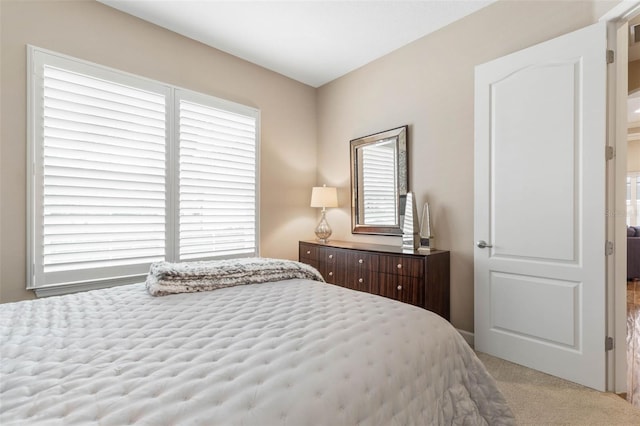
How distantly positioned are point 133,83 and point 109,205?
107 centimetres

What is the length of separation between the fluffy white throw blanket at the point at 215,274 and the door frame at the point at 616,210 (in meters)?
1.87

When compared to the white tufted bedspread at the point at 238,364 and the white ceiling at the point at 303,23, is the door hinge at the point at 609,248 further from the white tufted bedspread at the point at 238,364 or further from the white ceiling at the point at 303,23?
the white ceiling at the point at 303,23

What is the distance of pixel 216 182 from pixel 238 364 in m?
2.61

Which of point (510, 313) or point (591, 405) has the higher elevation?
point (510, 313)

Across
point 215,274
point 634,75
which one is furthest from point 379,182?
point 634,75

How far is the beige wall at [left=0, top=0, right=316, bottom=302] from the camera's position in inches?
84.7

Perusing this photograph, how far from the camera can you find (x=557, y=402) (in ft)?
6.13

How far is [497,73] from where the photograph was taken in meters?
2.43

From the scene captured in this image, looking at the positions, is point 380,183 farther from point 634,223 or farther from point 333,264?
point 634,223

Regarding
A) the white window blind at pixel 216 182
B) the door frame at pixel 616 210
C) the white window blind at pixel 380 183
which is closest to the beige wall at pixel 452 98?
the white window blind at pixel 380 183

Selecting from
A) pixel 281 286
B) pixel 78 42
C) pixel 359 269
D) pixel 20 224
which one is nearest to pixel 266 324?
pixel 281 286

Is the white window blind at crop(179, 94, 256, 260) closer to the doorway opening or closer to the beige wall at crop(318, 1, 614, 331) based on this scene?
the beige wall at crop(318, 1, 614, 331)

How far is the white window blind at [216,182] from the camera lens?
3008mm

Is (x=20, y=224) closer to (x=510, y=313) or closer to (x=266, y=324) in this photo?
(x=266, y=324)
